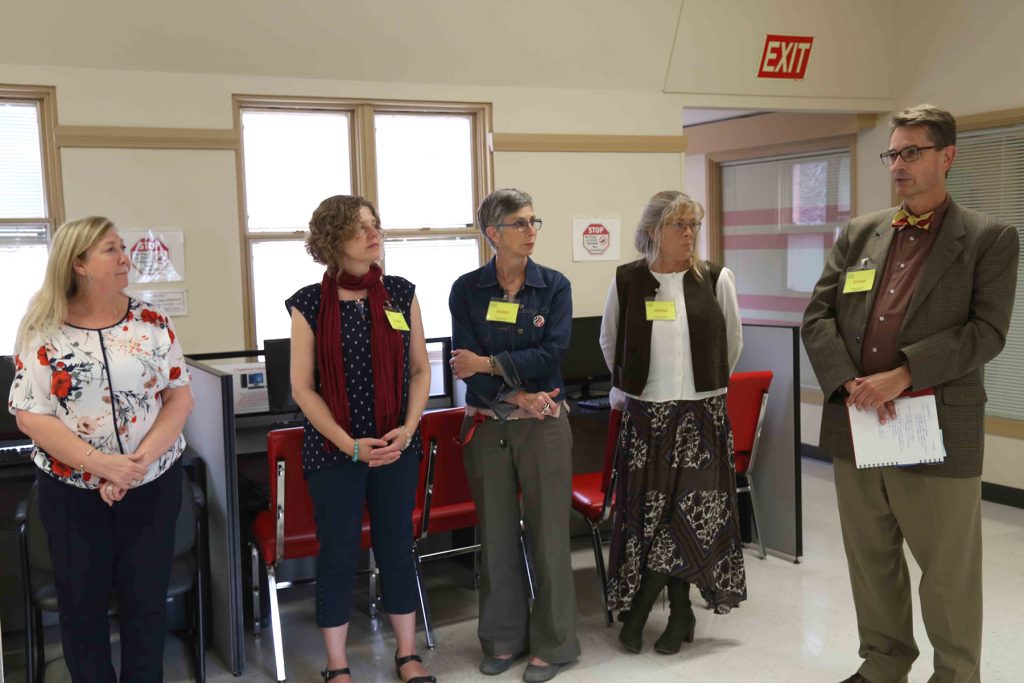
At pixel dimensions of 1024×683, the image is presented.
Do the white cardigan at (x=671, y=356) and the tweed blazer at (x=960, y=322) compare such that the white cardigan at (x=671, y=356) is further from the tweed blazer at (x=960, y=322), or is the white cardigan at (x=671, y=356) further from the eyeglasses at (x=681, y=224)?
the tweed blazer at (x=960, y=322)

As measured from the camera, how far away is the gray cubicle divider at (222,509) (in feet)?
9.80

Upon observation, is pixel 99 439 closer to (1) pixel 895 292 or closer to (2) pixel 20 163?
(2) pixel 20 163

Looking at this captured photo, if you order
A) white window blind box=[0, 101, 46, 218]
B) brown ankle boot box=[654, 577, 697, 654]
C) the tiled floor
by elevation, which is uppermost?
white window blind box=[0, 101, 46, 218]

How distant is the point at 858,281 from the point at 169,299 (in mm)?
2794

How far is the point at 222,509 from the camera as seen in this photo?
304 centimetres

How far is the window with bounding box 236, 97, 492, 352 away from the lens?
4254 millimetres

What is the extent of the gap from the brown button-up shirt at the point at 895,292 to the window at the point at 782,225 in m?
3.32

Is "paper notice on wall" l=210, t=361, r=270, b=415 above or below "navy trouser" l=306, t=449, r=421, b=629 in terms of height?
above

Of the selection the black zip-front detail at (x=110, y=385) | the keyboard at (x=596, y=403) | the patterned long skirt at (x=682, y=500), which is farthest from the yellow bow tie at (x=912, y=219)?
the black zip-front detail at (x=110, y=385)

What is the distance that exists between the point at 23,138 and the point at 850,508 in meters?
3.39

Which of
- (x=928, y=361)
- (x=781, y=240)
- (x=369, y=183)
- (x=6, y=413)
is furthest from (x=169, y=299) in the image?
(x=781, y=240)

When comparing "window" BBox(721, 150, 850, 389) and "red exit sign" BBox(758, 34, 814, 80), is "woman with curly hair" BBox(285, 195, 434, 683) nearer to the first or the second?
"red exit sign" BBox(758, 34, 814, 80)

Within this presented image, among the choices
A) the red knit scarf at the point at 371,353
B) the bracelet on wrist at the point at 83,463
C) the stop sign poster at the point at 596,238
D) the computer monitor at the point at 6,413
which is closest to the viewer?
the bracelet on wrist at the point at 83,463

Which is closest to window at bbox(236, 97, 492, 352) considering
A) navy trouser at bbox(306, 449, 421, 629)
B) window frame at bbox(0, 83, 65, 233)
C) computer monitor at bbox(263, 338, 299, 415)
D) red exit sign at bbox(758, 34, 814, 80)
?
computer monitor at bbox(263, 338, 299, 415)
